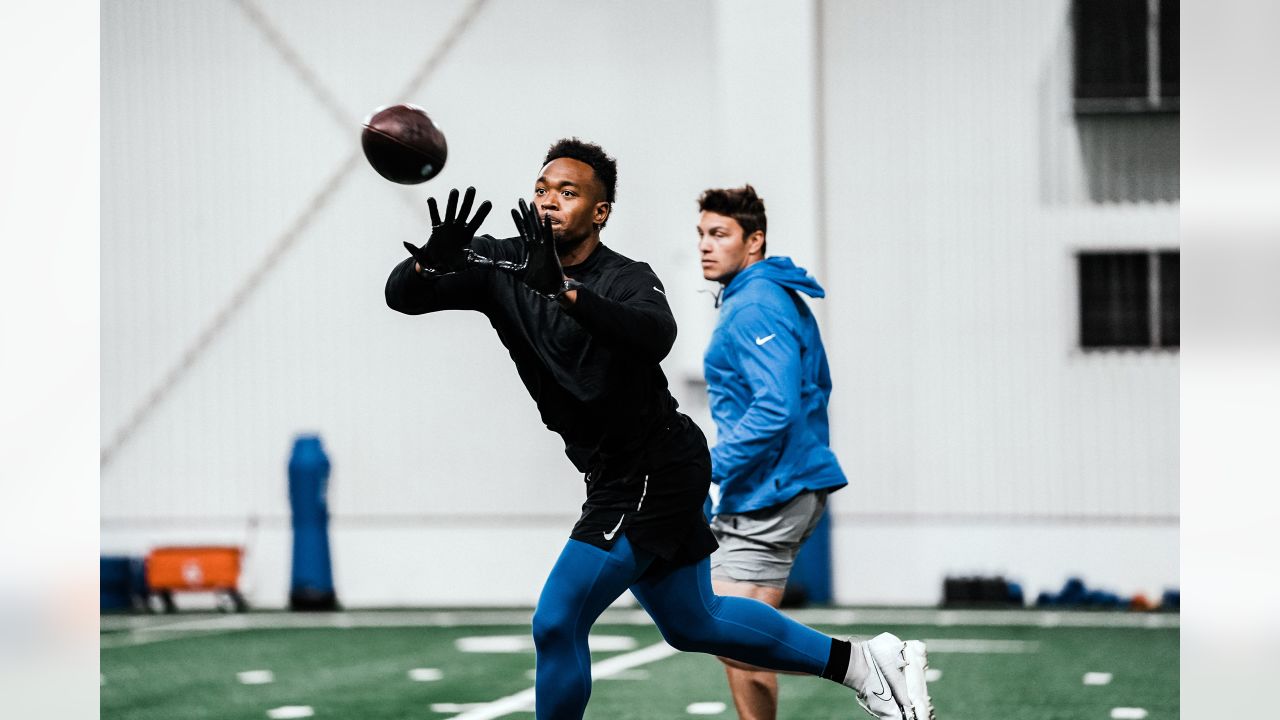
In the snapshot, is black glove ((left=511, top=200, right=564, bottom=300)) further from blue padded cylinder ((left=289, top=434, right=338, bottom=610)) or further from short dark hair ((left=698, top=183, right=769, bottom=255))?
blue padded cylinder ((left=289, top=434, right=338, bottom=610))

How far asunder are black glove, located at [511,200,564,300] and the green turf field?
3.29m

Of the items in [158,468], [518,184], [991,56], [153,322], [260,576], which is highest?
[991,56]

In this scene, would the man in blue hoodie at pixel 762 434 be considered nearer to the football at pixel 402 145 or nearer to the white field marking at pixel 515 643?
the football at pixel 402 145

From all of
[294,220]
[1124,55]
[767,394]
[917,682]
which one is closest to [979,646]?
[917,682]

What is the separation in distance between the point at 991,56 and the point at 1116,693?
19.8 ft

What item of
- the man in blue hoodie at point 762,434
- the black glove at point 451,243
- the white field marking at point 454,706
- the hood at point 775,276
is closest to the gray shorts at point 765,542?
the man in blue hoodie at point 762,434

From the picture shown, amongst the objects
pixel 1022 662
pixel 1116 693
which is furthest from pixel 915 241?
pixel 1116 693

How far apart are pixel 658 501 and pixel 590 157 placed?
0.99 meters

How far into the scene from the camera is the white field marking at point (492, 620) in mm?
10680

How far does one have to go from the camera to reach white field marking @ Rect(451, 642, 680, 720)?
6.81m

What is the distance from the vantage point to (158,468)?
12766mm
